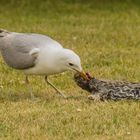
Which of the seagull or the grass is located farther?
the seagull

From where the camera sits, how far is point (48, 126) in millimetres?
7371

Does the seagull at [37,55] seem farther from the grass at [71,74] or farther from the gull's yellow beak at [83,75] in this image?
the grass at [71,74]

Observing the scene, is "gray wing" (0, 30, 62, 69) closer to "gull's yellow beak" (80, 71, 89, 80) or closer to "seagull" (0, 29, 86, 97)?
"seagull" (0, 29, 86, 97)

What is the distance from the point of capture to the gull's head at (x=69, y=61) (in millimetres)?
8422

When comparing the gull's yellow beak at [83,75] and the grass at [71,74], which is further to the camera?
the gull's yellow beak at [83,75]

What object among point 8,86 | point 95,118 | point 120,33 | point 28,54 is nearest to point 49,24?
point 120,33

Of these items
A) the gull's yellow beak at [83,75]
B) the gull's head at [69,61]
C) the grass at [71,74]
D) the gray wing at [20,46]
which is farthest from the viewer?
the gray wing at [20,46]

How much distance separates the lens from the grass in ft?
23.9

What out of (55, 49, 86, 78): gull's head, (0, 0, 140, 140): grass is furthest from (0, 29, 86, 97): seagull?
(0, 0, 140, 140): grass

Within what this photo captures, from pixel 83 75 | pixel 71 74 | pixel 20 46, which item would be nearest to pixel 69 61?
pixel 83 75

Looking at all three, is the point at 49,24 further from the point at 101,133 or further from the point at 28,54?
the point at 101,133

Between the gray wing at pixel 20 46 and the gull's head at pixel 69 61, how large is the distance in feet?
0.93

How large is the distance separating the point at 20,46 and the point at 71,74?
70.1 inches

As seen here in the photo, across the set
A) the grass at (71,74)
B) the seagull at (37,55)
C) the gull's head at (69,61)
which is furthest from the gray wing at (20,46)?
the grass at (71,74)
